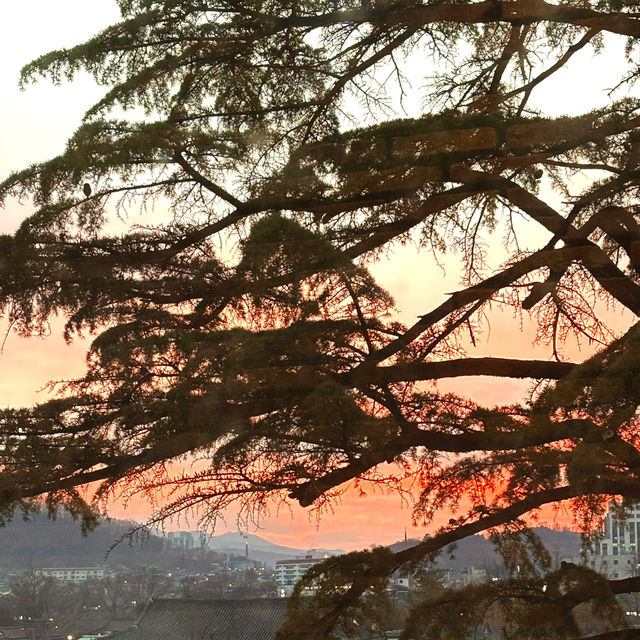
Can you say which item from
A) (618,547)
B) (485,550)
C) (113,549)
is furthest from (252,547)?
(618,547)

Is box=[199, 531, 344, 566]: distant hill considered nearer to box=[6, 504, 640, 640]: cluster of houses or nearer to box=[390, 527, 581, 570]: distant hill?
box=[6, 504, 640, 640]: cluster of houses

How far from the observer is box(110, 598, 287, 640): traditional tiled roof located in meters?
1.31

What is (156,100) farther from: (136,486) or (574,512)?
(574,512)

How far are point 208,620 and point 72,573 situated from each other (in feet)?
0.81

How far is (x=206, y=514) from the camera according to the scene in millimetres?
1257

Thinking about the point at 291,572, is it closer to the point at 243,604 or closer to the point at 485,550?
the point at 243,604

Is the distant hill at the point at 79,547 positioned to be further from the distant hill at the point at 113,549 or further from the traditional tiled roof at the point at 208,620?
the traditional tiled roof at the point at 208,620

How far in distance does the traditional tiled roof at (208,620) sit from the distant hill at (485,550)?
0.24 meters

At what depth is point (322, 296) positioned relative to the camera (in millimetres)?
1219

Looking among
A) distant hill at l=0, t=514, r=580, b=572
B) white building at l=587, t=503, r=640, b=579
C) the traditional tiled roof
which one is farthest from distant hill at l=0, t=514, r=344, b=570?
white building at l=587, t=503, r=640, b=579

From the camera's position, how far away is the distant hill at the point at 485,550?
4.16ft

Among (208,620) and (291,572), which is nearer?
(291,572)

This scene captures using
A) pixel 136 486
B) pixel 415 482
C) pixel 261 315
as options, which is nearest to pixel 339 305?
pixel 261 315

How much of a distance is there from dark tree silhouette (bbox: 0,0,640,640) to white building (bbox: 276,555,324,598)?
31mm
